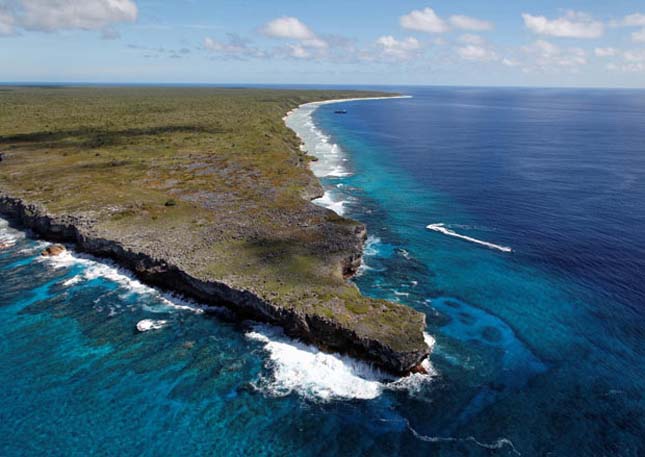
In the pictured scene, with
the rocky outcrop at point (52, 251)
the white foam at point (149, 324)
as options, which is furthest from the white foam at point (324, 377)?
the rocky outcrop at point (52, 251)

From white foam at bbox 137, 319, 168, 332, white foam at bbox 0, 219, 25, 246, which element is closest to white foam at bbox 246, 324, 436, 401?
white foam at bbox 137, 319, 168, 332

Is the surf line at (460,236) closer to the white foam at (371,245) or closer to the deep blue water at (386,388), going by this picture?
the deep blue water at (386,388)

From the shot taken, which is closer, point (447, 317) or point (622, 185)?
point (447, 317)

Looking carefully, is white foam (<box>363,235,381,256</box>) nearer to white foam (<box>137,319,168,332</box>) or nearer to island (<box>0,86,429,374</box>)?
island (<box>0,86,429,374</box>)

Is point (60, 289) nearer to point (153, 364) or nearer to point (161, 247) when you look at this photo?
point (161, 247)

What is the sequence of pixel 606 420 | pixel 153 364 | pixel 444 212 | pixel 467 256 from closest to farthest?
pixel 606 420, pixel 153 364, pixel 467 256, pixel 444 212

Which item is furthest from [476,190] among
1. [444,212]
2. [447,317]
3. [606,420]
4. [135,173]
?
[135,173]
